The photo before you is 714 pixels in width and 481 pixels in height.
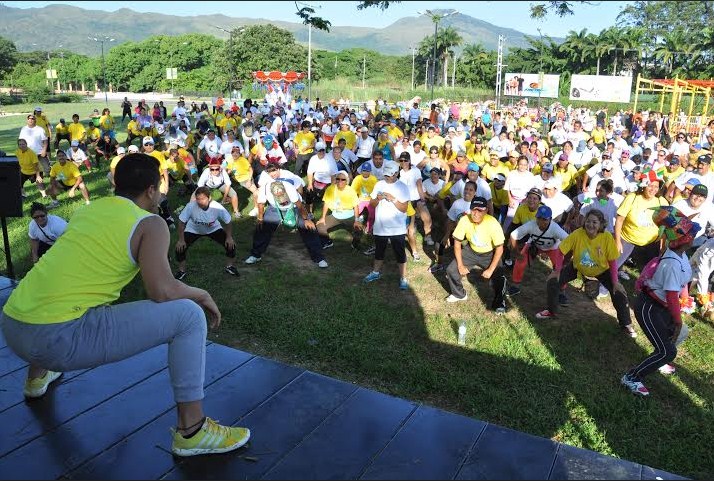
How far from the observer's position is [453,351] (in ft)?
18.2

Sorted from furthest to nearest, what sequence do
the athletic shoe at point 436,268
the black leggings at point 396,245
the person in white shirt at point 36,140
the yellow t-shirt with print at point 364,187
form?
the person in white shirt at point 36,140
the yellow t-shirt with print at point 364,187
the athletic shoe at point 436,268
the black leggings at point 396,245

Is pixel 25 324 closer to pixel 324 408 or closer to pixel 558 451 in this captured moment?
pixel 324 408

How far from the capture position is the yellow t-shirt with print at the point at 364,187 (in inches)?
342

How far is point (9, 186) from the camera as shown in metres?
5.69

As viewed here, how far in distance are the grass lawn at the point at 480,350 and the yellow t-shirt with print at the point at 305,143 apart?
5.28 m

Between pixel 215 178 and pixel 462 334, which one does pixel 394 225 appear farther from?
pixel 215 178

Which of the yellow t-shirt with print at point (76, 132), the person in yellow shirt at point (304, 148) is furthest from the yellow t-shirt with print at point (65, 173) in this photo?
the yellow t-shirt with print at point (76, 132)

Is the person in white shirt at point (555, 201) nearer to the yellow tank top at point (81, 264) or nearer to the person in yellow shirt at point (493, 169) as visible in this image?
the person in yellow shirt at point (493, 169)

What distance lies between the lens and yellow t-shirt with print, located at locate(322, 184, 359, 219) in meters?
8.54

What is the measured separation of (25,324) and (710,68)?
178ft

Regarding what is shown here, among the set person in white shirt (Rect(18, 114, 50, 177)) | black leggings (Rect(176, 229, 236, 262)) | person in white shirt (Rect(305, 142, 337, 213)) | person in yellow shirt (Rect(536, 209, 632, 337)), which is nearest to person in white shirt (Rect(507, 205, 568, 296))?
person in yellow shirt (Rect(536, 209, 632, 337))

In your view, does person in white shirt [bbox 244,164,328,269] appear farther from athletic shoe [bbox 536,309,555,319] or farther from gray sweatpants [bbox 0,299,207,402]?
gray sweatpants [bbox 0,299,207,402]

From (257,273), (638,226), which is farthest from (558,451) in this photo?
(257,273)

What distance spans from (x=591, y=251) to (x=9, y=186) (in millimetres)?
6206
